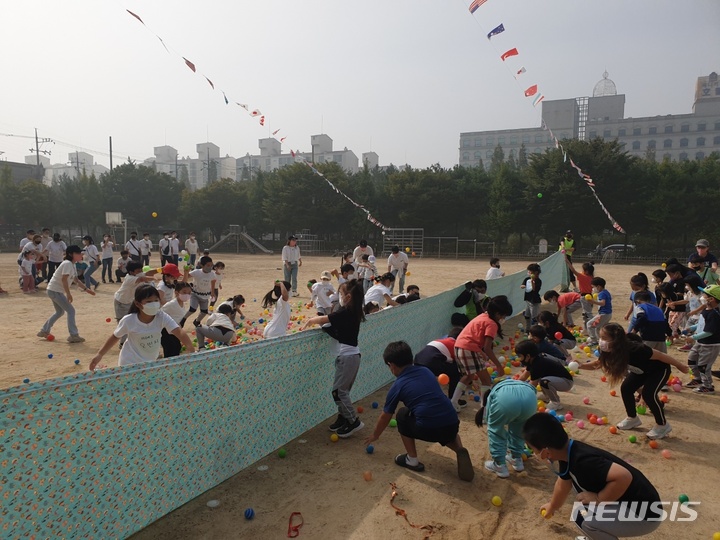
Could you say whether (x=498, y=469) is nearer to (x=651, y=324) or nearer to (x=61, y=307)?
(x=651, y=324)

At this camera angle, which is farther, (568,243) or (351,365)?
(568,243)

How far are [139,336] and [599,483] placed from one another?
4341mm

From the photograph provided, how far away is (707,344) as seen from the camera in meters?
6.89

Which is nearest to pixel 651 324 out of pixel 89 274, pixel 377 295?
pixel 377 295

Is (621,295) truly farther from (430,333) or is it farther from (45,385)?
(45,385)

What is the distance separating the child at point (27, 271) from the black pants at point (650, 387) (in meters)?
17.6

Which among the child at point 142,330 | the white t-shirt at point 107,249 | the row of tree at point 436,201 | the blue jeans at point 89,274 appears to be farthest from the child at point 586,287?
the row of tree at point 436,201

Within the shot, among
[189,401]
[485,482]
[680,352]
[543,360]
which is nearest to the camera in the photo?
[189,401]

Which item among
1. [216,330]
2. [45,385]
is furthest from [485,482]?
[216,330]

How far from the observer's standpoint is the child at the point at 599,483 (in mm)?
2986

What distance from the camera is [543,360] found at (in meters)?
6.13

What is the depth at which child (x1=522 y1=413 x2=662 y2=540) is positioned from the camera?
2.99 m

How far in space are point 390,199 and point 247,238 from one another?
1410 cm

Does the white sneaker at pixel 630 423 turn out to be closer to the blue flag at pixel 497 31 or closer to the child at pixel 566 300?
the child at pixel 566 300
